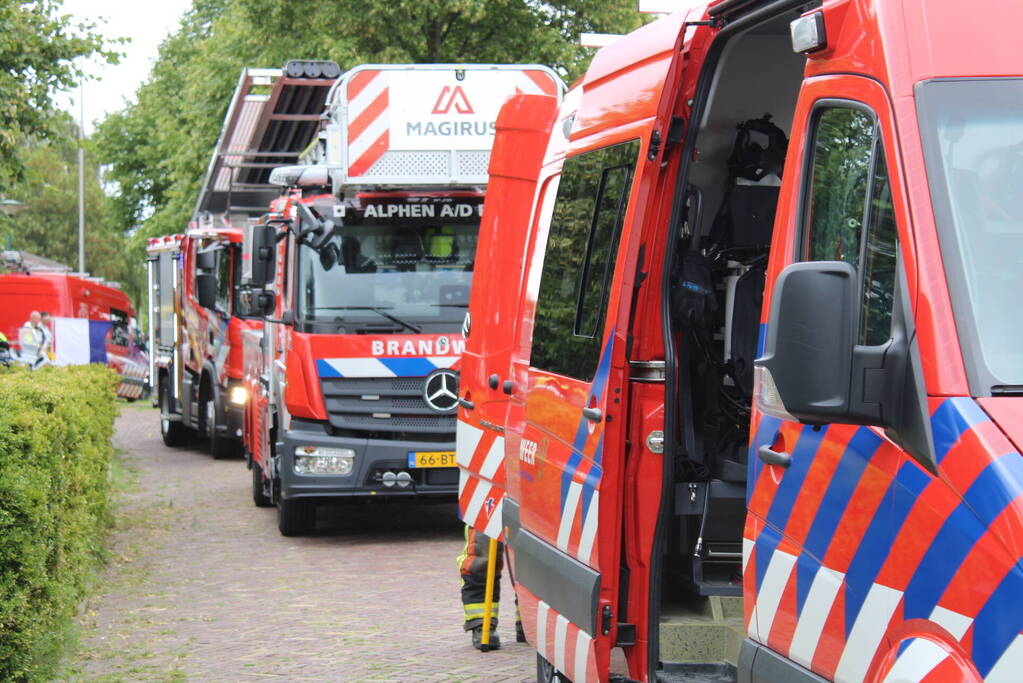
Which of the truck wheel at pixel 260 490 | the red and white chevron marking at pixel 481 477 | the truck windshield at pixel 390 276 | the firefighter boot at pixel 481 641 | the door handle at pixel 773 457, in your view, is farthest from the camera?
the truck wheel at pixel 260 490

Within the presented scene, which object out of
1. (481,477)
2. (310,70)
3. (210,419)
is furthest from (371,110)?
(210,419)

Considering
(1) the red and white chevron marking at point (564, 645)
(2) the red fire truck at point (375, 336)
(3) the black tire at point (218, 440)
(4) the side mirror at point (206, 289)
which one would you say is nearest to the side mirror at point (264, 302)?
(2) the red fire truck at point (375, 336)

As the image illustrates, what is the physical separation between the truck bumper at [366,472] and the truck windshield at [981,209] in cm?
905

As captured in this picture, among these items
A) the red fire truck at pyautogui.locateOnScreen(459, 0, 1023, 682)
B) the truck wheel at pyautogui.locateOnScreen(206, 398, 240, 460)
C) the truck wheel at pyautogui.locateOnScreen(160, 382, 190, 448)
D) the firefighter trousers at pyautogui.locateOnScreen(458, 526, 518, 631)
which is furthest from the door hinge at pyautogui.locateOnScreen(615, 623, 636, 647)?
the truck wheel at pyautogui.locateOnScreen(160, 382, 190, 448)

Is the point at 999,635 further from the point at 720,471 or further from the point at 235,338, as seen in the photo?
the point at 235,338

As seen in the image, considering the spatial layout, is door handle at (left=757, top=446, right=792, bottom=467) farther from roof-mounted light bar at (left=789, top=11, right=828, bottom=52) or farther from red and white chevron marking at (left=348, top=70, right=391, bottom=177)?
red and white chevron marking at (left=348, top=70, right=391, bottom=177)

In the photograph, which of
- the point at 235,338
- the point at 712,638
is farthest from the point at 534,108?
the point at 235,338

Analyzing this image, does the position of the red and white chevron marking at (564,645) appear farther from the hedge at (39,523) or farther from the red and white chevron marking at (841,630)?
the hedge at (39,523)

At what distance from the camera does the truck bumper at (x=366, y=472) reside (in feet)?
39.9

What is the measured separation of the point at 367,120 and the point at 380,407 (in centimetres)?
227

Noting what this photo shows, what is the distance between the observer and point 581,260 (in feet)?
18.9

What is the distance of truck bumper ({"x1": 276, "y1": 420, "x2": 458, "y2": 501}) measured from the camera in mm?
12156

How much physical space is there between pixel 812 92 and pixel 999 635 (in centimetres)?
160

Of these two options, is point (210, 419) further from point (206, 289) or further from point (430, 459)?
point (430, 459)
